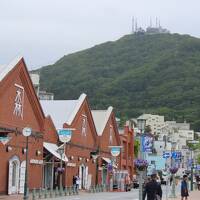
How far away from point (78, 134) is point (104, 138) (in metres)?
13.1

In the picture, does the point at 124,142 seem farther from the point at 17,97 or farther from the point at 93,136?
the point at 17,97

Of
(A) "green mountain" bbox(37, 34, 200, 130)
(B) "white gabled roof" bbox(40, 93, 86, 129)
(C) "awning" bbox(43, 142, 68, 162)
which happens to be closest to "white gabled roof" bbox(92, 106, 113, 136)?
(B) "white gabled roof" bbox(40, 93, 86, 129)

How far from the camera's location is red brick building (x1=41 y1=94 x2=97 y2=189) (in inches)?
2322

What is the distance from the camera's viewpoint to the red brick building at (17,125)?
141ft

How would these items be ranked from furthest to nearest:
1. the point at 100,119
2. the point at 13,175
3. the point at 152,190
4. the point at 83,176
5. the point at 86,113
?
the point at 100,119 < the point at 86,113 < the point at 83,176 < the point at 13,175 < the point at 152,190

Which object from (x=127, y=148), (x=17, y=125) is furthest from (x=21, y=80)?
(x=127, y=148)

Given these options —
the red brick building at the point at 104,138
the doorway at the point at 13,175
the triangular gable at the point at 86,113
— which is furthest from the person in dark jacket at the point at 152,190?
the red brick building at the point at 104,138

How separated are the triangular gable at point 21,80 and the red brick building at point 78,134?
8329 mm

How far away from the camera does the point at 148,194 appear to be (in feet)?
82.4

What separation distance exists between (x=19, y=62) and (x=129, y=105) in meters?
146

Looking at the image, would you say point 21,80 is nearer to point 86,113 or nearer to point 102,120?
point 86,113

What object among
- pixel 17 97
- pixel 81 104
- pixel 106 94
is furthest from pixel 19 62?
pixel 106 94

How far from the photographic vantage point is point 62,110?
2488 inches

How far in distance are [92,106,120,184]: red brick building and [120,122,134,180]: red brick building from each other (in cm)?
600
